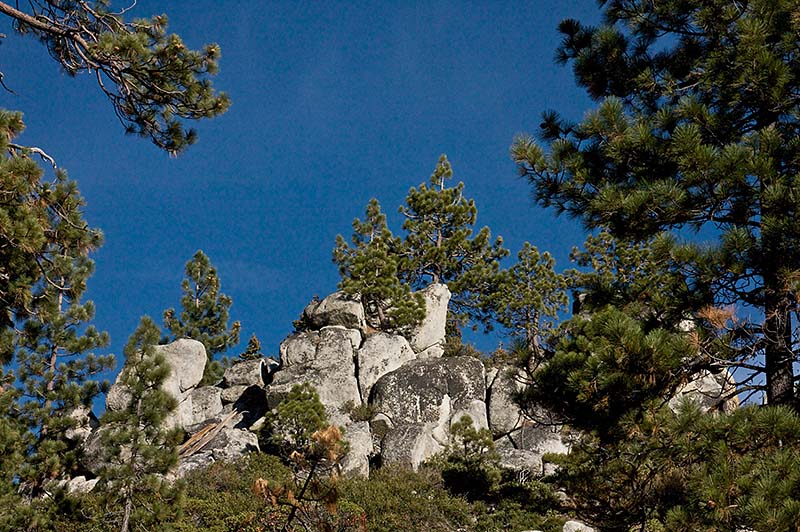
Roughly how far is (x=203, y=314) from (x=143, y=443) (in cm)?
2144

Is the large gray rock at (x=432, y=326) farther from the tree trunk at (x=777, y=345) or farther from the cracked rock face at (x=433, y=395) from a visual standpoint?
the tree trunk at (x=777, y=345)

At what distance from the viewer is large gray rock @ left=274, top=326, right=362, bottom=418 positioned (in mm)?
24750

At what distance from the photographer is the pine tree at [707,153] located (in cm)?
793

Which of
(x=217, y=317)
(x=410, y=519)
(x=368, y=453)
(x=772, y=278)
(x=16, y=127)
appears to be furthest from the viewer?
(x=217, y=317)

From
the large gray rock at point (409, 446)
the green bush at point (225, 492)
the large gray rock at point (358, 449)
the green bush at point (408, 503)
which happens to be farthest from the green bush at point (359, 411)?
the green bush at point (408, 503)

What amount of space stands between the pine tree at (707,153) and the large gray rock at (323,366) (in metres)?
15.9

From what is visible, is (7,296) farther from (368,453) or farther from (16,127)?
(368,453)

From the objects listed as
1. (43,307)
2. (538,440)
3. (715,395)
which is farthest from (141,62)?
(538,440)

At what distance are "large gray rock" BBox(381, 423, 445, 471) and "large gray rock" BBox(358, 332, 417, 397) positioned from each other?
352 cm

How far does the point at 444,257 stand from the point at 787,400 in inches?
964

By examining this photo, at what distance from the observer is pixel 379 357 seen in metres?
26.1

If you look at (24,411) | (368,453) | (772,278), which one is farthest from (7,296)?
(368,453)

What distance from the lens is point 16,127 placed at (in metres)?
8.99

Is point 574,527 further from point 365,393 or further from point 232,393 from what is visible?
point 232,393
